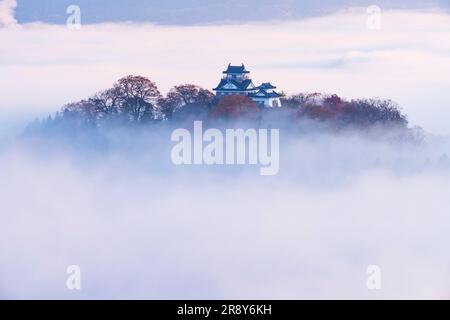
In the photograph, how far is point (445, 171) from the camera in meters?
6.48

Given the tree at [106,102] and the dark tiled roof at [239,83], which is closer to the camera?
the dark tiled roof at [239,83]

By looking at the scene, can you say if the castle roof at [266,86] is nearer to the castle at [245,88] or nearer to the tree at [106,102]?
the castle at [245,88]

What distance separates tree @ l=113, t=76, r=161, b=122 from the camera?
21.2ft

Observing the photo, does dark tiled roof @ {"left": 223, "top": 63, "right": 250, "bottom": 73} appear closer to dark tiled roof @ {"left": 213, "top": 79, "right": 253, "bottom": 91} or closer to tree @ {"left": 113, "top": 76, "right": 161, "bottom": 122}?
dark tiled roof @ {"left": 213, "top": 79, "right": 253, "bottom": 91}

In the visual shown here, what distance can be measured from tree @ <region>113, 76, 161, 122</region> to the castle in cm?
31

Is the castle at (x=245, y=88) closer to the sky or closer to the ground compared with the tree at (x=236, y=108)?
closer to the sky

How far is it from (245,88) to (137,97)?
54 centimetres

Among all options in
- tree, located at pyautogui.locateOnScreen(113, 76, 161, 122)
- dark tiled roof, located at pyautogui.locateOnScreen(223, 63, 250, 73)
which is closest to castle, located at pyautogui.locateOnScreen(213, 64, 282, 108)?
dark tiled roof, located at pyautogui.locateOnScreen(223, 63, 250, 73)

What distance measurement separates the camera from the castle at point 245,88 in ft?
21.0

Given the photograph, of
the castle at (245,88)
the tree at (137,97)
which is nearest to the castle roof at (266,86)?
the castle at (245,88)

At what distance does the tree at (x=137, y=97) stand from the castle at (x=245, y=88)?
31 cm
